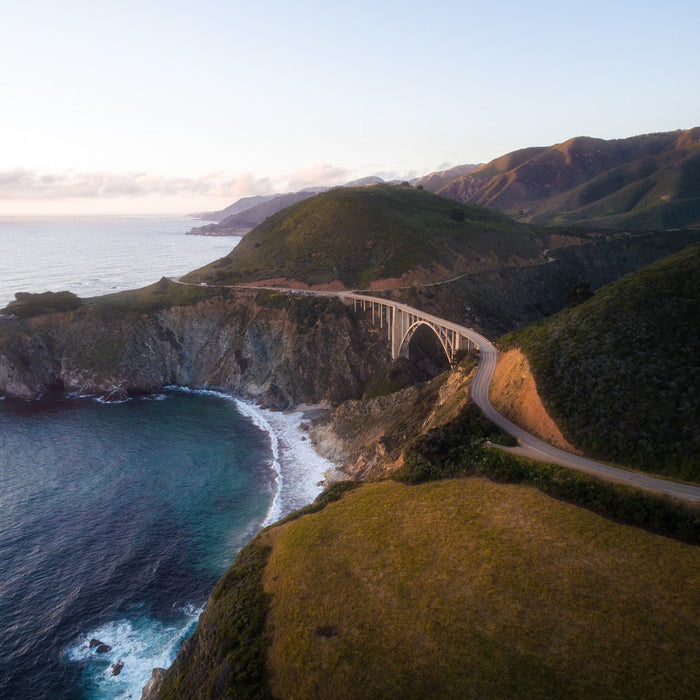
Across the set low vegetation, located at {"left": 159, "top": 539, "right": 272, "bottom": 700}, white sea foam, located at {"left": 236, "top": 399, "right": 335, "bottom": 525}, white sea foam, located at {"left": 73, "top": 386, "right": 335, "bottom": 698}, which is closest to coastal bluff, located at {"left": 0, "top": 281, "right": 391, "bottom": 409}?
white sea foam, located at {"left": 236, "top": 399, "right": 335, "bottom": 525}

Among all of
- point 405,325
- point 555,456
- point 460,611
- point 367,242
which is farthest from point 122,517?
point 367,242

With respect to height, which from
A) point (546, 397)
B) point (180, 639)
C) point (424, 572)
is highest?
point (546, 397)

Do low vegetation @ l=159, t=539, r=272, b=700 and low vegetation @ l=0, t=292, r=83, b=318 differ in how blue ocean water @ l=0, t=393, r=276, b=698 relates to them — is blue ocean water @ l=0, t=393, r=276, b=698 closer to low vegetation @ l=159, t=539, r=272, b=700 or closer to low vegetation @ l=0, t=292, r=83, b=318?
low vegetation @ l=159, t=539, r=272, b=700

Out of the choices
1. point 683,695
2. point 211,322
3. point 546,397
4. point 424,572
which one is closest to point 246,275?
point 211,322

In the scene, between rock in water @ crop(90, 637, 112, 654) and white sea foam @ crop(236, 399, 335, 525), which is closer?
rock in water @ crop(90, 637, 112, 654)

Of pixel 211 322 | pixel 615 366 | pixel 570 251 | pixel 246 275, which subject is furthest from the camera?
pixel 570 251

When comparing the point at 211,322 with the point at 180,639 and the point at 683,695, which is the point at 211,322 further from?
the point at 683,695
